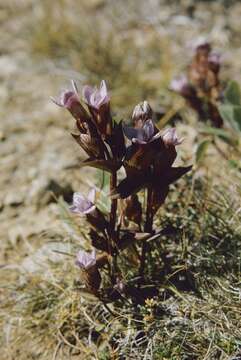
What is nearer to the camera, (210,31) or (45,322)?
(45,322)

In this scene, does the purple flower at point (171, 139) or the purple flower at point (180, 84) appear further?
the purple flower at point (180, 84)

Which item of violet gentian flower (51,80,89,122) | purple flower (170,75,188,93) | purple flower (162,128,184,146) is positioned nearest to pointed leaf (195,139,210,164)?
purple flower (170,75,188,93)

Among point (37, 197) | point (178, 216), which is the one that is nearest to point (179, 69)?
point (37, 197)

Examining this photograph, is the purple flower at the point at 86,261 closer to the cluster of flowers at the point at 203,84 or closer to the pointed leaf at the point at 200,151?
the pointed leaf at the point at 200,151

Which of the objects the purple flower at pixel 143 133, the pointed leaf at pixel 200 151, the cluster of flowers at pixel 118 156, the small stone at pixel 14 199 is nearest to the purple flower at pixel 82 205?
the cluster of flowers at pixel 118 156

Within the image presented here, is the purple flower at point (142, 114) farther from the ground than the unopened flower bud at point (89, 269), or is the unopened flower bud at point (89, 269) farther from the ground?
the purple flower at point (142, 114)

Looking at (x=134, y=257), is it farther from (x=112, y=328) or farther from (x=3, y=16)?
(x=3, y=16)

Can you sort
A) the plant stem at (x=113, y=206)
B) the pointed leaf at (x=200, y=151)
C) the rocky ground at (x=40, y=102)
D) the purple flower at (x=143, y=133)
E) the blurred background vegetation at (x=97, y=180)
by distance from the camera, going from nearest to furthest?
the purple flower at (x=143, y=133)
the plant stem at (x=113, y=206)
the blurred background vegetation at (x=97, y=180)
the pointed leaf at (x=200, y=151)
the rocky ground at (x=40, y=102)

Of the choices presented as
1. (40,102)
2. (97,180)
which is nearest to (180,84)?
(97,180)
